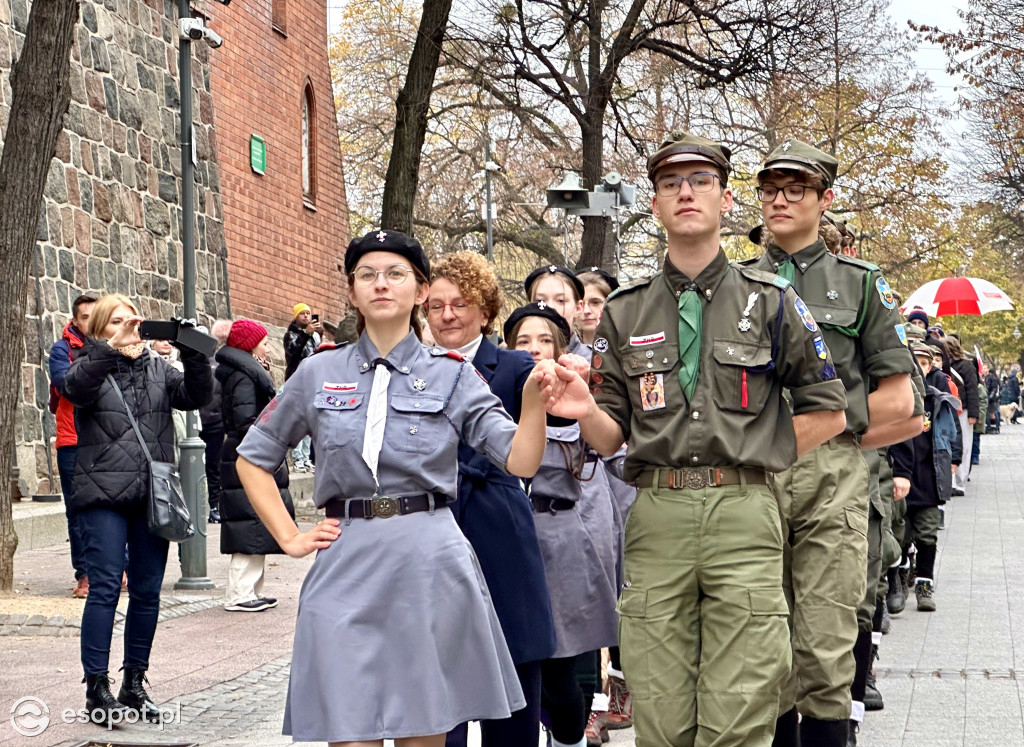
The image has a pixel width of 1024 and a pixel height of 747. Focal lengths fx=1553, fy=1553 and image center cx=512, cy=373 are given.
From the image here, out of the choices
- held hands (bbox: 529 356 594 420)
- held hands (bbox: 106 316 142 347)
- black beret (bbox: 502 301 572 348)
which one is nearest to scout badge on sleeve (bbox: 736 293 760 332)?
held hands (bbox: 529 356 594 420)

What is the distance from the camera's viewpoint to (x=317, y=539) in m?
4.31

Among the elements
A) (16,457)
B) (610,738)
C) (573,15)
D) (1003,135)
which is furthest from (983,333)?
(610,738)

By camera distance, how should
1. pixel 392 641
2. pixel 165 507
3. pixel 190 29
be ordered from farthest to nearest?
pixel 190 29, pixel 165 507, pixel 392 641

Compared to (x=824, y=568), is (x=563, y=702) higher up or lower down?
lower down

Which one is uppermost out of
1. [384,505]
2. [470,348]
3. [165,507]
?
[470,348]

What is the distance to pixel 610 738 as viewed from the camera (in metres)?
7.04

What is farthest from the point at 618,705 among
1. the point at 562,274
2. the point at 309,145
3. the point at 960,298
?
the point at 309,145

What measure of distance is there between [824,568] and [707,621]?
94cm

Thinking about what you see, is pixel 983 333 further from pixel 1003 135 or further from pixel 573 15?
pixel 573 15

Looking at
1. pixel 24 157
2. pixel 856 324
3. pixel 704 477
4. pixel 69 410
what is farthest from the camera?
pixel 69 410

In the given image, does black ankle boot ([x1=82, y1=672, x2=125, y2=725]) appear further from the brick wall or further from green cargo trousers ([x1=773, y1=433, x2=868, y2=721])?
the brick wall

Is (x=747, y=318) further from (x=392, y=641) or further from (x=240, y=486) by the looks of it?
(x=240, y=486)

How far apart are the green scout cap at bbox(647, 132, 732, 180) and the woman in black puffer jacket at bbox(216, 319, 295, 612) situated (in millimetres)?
6678

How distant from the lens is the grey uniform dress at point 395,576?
165 inches
